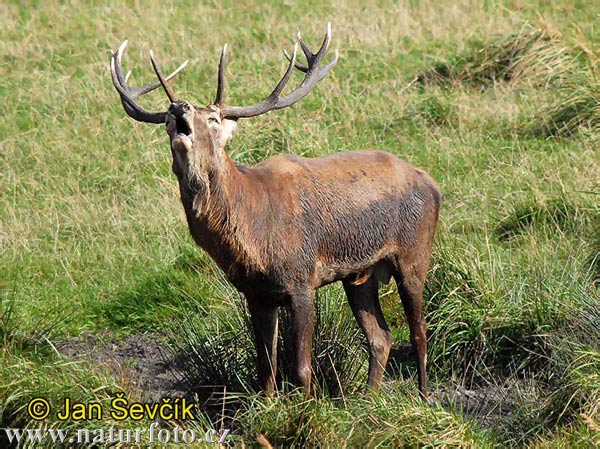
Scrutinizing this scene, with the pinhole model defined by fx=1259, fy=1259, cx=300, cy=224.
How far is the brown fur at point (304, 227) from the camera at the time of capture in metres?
7.00

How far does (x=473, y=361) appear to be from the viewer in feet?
27.7

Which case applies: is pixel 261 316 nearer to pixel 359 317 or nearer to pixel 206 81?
pixel 359 317

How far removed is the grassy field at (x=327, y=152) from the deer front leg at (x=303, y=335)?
22 cm

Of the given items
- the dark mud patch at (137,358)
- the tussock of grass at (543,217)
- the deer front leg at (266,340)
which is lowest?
the tussock of grass at (543,217)

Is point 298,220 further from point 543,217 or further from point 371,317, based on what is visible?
point 543,217

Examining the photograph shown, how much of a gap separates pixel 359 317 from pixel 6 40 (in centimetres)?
941

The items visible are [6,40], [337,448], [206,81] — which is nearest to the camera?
[337,448]

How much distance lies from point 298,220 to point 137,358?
2069 mm

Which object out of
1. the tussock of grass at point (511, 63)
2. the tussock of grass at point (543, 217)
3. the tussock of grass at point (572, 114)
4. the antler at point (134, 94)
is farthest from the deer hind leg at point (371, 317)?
the tussock of grass at point (511, 63)

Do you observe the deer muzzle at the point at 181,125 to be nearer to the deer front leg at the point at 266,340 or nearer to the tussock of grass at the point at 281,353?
the deer front leg at the point at 266,340

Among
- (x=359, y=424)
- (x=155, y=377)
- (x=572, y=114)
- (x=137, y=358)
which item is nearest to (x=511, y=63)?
(x=572, y=114)

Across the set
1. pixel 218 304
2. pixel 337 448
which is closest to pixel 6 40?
pixel 218 304

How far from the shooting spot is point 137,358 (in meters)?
8.87

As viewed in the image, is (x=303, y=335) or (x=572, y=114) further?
(x=572, y=114)
